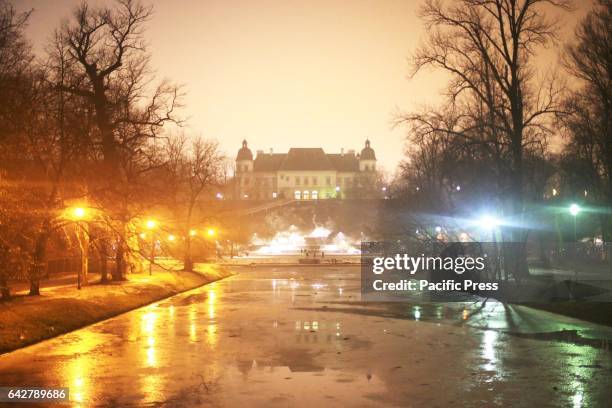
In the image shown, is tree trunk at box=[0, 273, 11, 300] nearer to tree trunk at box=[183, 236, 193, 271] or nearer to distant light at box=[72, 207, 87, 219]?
distant light at box=[72, 207, 87, 219]

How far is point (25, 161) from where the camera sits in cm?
2605

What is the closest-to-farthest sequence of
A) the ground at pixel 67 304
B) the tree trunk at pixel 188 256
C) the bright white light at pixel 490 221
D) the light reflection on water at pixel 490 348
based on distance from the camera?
the light reflection on water at pixel 490 348 < the ground at pixel 67 304 < the bright white light at pixel 490 221 < the tree trunk at pixel 188 256

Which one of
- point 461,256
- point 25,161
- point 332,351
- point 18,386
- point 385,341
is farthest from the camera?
point 461,256

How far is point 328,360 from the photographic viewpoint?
15898 millimetres

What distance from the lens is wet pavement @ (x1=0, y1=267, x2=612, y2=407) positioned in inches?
481

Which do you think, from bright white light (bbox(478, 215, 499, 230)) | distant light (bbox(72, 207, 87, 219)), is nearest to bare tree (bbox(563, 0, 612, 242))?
bright white light (bbox(478, 215, 499, 230))

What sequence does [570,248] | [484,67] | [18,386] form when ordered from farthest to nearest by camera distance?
[570,248] < [484,67] < [18,386]

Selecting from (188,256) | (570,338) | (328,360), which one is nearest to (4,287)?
(328,360)

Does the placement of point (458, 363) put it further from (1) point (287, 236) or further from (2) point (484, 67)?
(1) point (287, 236)

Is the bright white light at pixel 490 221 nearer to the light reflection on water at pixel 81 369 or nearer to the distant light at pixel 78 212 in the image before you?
the distant light at pixel 78 212

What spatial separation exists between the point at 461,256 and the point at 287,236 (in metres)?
90.3

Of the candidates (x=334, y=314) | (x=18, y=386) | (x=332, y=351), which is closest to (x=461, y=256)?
(x=334, y=314)

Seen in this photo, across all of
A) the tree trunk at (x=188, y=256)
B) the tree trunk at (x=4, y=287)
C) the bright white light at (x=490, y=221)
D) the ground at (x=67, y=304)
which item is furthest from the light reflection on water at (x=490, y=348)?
the tree trunk at (x=188, y=256)

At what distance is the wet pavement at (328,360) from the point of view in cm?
1222
